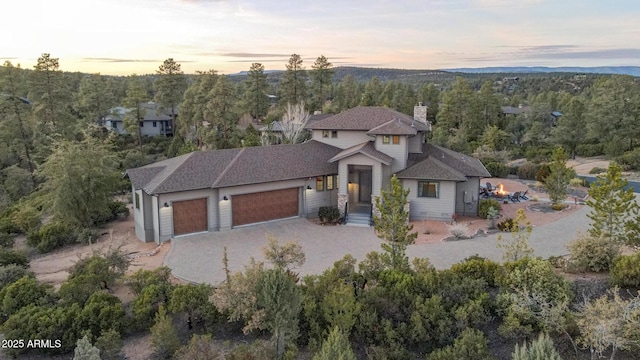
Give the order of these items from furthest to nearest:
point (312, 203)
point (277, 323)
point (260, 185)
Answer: point (312, 203) < point (260, 185) < point (277, 323)

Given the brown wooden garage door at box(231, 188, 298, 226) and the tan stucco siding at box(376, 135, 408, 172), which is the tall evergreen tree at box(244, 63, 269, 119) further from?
the brown wooden garage door at box(231, 188, 298, 226)

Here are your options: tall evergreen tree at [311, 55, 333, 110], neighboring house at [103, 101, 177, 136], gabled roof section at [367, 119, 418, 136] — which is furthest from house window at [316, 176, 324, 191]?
neighboring house at [103, 101, 177, 136]

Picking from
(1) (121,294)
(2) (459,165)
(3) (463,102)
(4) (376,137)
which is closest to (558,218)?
(2) (459,165)

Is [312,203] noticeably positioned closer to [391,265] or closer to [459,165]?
[459,165]

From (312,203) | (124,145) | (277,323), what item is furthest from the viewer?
(124,145)

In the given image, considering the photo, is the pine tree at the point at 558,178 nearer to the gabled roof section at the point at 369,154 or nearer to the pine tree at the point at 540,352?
the gabled roof section at the point at 369,154

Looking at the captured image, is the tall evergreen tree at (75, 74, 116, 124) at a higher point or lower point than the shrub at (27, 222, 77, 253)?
higher

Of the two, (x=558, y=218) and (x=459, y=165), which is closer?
(x=558, y=218)
